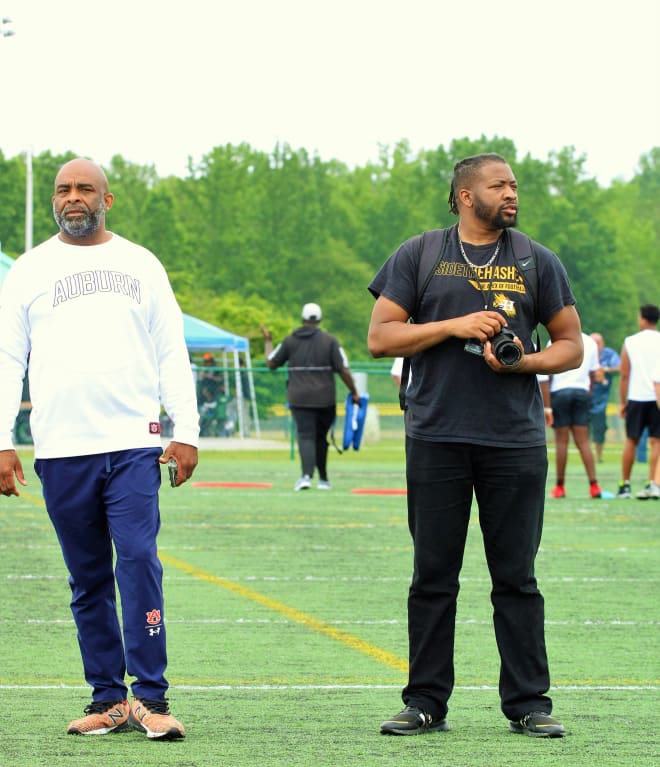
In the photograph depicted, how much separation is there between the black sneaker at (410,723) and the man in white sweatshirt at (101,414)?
0.73 meters

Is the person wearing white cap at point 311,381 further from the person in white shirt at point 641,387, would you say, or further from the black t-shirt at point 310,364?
the person in white shirt at point 641,387

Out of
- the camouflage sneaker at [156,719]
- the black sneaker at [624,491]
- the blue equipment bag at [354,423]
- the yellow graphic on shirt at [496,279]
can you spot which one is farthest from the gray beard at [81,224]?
the blue equipment bag at [354,423]

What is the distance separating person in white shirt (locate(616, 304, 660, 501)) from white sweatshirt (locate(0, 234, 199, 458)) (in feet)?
41.5

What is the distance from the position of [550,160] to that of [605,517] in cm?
7989

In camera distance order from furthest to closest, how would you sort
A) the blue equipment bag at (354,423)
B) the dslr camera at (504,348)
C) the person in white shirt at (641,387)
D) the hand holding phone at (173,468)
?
1. the blue equipment bag at (354,423)
2. the person in white shirt at (641,387)
3. the hand holding phone at (173,468)
4. the dslr camera at (504,348)

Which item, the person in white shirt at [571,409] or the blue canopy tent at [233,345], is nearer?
the person in white shirt at [571,409]

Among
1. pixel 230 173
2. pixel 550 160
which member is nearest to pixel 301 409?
pixel 230 173

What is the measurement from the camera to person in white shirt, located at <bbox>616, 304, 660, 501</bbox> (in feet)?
58.4

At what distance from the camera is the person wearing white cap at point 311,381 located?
61.2ft

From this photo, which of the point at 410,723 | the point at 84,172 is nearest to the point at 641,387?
the point at 410,723

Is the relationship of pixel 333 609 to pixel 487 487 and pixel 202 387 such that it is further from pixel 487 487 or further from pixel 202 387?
pixel 202 387

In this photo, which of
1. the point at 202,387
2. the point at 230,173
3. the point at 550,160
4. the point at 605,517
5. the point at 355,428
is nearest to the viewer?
the point at 605,517

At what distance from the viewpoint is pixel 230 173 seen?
3327 inches

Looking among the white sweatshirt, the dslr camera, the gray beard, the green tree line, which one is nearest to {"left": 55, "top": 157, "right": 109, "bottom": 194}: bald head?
the gray beard
